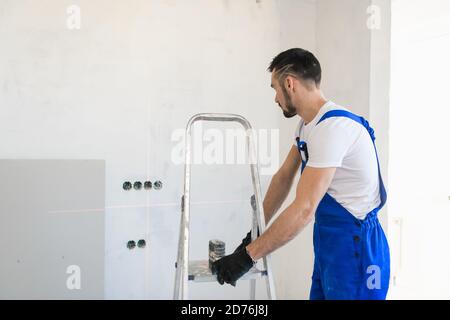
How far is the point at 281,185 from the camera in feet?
5.96

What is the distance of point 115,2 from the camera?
7.26ft

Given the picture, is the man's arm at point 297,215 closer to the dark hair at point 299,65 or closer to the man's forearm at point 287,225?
the man's forearm at point 287,225

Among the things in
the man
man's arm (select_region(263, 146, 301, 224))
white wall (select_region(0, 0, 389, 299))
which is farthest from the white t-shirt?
white wall (select_region(0, 0, 389, 299))

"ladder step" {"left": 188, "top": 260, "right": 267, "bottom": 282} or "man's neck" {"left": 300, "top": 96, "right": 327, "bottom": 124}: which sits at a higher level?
"man's neck" {"left": 300, "top": 96, "right": 327, "bottom": 124}

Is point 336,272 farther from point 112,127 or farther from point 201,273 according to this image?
point 112,127

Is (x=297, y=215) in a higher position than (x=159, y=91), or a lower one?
lower

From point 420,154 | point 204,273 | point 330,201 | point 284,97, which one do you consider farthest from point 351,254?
point 420,154

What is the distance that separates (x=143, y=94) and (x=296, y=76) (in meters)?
1.09

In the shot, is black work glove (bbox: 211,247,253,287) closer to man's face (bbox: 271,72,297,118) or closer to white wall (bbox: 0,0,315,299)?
man's face (bbox: 271,72,297,118)

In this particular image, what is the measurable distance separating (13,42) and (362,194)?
188 centimetres

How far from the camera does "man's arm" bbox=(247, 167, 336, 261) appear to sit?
1333 millimetres

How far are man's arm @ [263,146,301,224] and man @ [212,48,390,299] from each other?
186 mm

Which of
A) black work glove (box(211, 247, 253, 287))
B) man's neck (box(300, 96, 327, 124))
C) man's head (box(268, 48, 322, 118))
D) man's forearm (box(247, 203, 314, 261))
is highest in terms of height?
man's head (box(268, 48, 322, 118))

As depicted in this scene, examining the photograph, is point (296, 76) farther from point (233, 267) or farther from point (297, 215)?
point (233, 267)
